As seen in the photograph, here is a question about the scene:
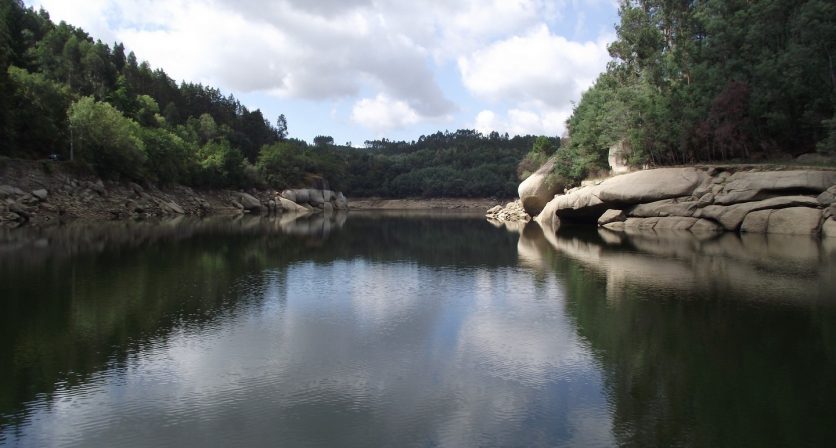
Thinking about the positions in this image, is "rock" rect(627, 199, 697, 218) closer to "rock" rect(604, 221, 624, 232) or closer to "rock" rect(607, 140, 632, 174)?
"rock" rect(604, 221, 624, 232)

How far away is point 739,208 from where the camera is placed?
4138cm

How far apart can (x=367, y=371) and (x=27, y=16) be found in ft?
→ 353

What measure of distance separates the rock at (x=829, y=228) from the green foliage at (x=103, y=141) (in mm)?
62718

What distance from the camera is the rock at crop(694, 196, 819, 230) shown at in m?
38.6

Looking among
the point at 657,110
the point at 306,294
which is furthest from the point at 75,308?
the point at 657,110

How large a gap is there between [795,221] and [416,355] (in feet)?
117

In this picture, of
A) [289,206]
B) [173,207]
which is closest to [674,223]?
[173,207]

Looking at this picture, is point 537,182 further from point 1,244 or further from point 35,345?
point 35,345

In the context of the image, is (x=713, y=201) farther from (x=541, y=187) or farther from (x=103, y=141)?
(x=103, y=141)

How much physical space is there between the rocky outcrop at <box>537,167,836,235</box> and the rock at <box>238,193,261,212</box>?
192 feet

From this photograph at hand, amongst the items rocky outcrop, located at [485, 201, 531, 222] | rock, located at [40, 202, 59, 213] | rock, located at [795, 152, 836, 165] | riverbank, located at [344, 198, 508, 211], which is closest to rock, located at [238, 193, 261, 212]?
rocky outcrop, located at [485, 201, 531, 222]

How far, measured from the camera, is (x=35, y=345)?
1245 centimetres

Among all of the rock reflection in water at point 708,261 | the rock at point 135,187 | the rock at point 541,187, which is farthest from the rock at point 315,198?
the rock reflection in water at point 708,261

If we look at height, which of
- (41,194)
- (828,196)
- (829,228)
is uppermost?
(41,194)
